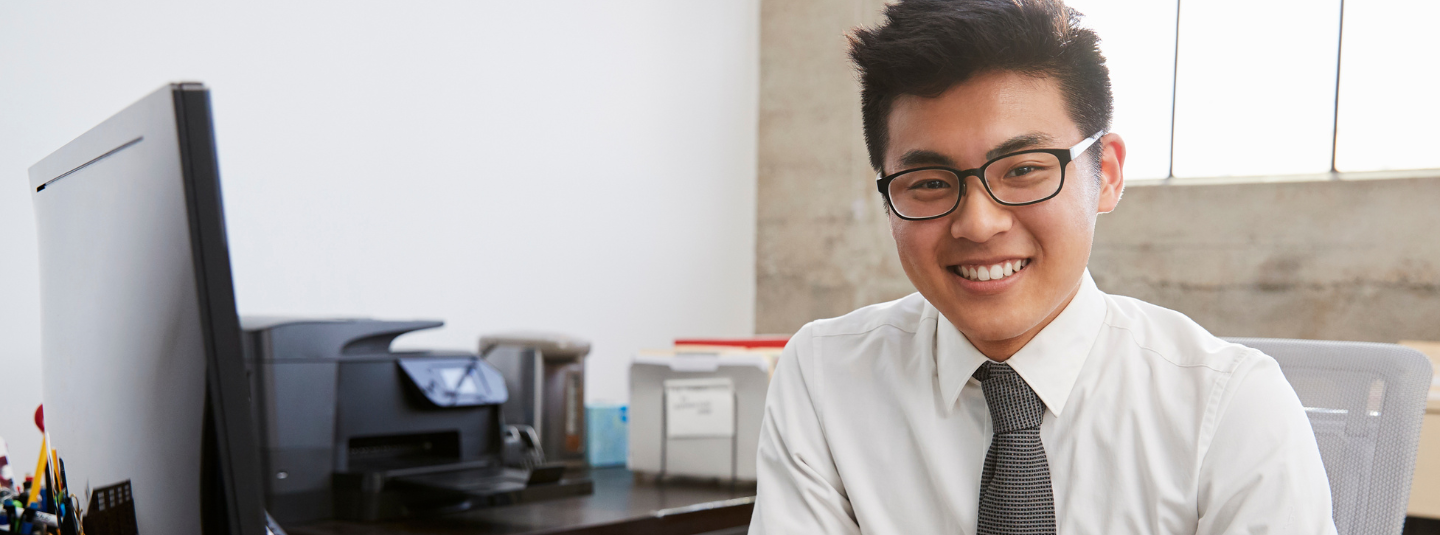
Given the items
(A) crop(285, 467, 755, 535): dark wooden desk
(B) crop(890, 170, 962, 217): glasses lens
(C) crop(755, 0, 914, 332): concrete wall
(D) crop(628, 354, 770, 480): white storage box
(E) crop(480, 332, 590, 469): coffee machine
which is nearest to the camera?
(B) crop(890, 170, 962, 217): glasses lens

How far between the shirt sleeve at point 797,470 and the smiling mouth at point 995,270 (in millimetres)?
275

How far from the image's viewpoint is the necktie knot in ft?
3.26

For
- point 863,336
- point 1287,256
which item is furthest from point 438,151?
point 1287,256

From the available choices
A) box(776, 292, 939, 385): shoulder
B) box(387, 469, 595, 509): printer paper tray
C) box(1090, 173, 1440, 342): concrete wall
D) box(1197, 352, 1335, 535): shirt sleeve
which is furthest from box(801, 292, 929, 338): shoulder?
box(1090, 173, 1440, 342): concrete wall

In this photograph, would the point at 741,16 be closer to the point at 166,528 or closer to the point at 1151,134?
the point at 1151,134

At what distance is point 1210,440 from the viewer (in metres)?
0.95

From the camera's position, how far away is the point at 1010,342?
106 cm

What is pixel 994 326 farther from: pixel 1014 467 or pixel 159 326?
pixel 159 326

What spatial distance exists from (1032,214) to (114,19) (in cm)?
204

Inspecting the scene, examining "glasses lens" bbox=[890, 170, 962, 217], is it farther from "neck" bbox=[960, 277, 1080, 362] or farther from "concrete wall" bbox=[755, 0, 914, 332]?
"concrete wall" bbox=[755, 0, 914, 332]

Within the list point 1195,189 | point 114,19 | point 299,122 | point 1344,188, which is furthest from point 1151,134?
point 114,19

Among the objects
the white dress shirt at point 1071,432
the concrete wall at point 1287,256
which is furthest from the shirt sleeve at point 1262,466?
the concrete wall at point 1287,256

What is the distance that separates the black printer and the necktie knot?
949 millimetres

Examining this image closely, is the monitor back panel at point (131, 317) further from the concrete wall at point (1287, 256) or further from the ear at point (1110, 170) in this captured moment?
the concrete wall at point (1287, 256)
